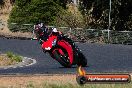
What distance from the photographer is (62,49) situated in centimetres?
2036

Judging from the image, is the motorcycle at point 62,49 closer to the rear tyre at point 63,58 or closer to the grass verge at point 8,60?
the rear tyre at point 63,58

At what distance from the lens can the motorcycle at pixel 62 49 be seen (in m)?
19.5

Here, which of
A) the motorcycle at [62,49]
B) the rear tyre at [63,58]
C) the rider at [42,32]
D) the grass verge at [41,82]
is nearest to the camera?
the grass verge at [41,82]

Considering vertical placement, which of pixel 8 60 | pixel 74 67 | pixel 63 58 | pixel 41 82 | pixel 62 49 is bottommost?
pixel 8 60

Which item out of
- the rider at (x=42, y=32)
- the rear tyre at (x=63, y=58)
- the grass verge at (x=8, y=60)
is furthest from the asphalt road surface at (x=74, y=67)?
the rider at (x=42, y=32)

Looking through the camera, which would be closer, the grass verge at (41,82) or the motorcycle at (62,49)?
the grass verge at (41,82)

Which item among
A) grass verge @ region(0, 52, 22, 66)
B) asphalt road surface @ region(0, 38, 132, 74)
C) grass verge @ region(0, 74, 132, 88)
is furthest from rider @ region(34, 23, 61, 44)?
grass verge @ region(0, 52, 22, 66)

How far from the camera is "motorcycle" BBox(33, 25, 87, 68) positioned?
64.1ft

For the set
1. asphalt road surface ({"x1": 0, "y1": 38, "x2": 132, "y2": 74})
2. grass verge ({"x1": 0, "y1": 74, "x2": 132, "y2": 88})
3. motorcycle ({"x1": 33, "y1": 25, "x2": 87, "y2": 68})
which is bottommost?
asphalt road surface ({"x1": 0, "y1": 38, "x2": 132, "y2": 74})

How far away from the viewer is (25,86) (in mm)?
16547

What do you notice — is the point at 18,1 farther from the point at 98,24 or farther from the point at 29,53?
the point at 29,53

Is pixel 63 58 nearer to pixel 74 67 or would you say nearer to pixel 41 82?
pixel 74 67

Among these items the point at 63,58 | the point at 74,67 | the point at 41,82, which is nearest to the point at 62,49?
the point at 63,58

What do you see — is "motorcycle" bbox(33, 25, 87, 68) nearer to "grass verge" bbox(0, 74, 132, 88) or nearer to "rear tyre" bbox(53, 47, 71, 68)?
"rear tyre" bbox(53, 47, 71, 68)
